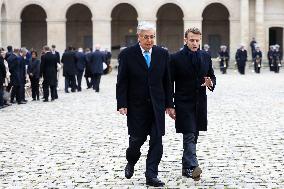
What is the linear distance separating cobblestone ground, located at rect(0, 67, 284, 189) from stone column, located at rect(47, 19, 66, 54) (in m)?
31.3

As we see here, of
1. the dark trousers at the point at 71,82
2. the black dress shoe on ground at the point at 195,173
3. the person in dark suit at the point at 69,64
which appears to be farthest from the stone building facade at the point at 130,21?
the black dress shoe on ground at the point at 195,173

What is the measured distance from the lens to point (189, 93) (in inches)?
387

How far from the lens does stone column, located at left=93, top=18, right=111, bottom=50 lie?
2093 inches

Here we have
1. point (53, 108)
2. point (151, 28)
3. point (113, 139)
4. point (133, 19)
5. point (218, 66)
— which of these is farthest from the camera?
point (133, 19)

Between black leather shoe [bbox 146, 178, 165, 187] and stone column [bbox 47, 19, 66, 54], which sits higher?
stone column [bbox 47, 19, 66, 54]

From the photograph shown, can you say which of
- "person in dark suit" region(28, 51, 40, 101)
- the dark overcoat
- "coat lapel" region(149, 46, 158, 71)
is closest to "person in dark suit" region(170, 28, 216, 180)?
"coat lapel" region(149, 46, 158, 71)

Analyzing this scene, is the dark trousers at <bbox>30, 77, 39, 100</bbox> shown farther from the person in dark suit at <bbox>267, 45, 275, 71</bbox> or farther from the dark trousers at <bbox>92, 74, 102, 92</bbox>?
the person in dark suit at <bbox>267, 45, 275, 71</bbox>

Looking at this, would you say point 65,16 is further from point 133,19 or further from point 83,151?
point 83,151

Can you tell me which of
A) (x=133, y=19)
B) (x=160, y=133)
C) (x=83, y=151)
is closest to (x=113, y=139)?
Answer: (x=83, y=151)

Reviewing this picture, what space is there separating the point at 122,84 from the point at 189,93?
1.13 metres

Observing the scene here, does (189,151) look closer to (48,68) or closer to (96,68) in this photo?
(48,68)

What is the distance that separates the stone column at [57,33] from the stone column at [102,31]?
2337 mm

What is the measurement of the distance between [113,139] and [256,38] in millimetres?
39464

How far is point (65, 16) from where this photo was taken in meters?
53.6
